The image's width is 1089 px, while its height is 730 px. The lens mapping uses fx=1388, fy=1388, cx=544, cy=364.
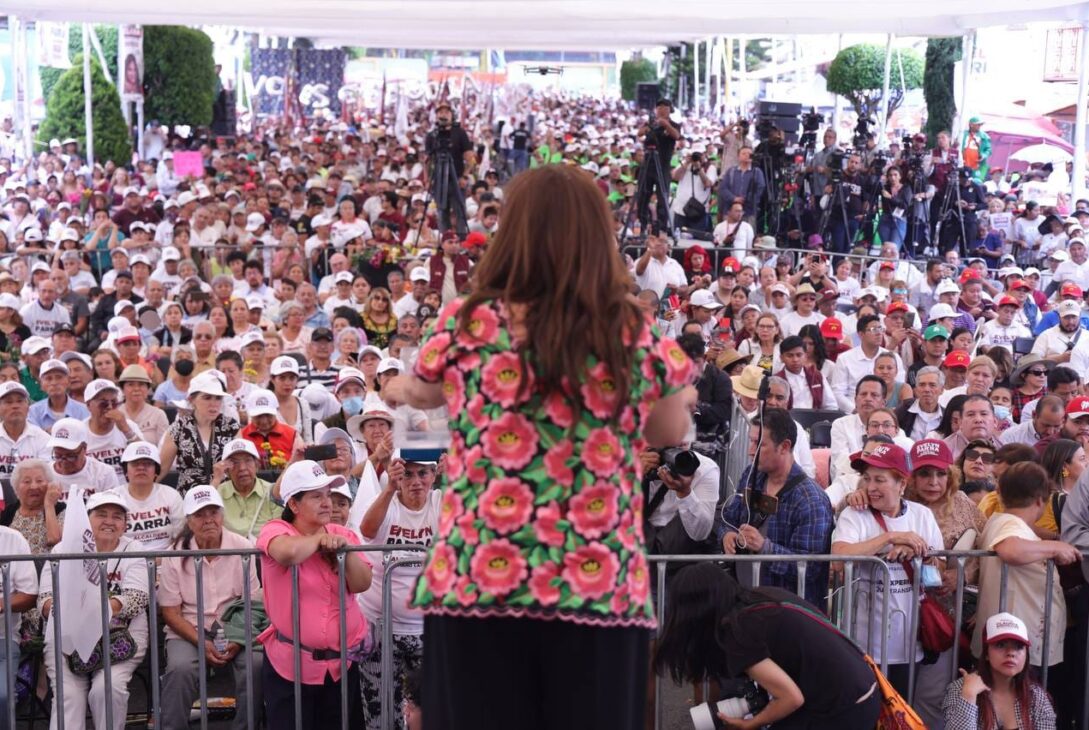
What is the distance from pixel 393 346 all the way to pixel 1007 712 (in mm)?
5817

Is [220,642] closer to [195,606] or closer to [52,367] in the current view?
[195,606]

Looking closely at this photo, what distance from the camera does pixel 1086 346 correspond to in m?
11.1

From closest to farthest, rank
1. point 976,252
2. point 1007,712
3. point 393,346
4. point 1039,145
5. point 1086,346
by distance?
1. point 1007,712
2. point 393,346
3. point 1086,346
4. point 976,252
5. point 1039,145

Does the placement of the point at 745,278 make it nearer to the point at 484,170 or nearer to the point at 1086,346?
the point at 1086,346

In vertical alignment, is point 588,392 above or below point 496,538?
above

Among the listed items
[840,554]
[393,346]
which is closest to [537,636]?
[840,554]

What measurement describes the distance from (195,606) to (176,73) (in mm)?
23725

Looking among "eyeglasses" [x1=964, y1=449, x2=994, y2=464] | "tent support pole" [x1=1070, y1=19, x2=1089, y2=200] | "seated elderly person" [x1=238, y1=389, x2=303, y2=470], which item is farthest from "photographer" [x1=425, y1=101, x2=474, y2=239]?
"eyeglasses" [x1=964, y1=449, x2=994, y2=464]

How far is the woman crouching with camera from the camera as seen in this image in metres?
3.88

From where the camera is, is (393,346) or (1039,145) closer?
(393,346)

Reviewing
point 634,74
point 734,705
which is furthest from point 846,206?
point 634,74

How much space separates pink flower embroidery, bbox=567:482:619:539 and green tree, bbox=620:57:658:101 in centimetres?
5806

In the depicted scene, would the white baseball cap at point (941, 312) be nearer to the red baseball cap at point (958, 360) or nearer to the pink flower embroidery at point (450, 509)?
the red baseball cap at point (958, 360)

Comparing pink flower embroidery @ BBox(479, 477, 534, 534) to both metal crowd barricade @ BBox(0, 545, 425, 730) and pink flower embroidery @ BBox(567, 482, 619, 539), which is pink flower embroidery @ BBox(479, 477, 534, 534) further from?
metal crowd barricade @ BBox(0, 545, 425, 730)
